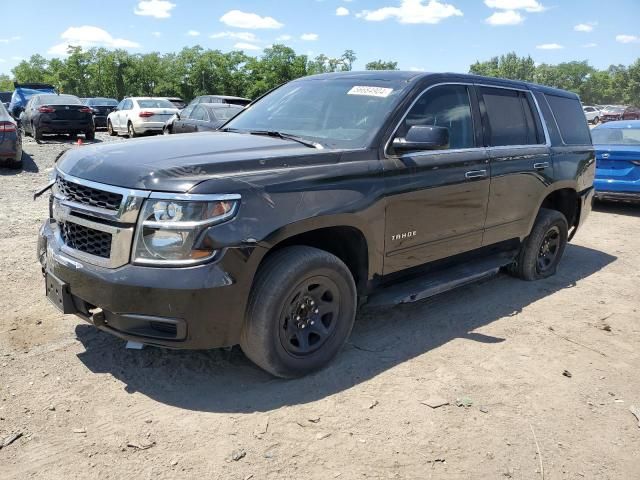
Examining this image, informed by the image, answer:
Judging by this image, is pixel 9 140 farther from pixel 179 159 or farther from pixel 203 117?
pixel 179 159

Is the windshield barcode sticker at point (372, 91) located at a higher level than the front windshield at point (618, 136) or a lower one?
higher

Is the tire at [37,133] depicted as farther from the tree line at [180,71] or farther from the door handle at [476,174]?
the tree line at [180,71]

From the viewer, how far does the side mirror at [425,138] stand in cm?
371

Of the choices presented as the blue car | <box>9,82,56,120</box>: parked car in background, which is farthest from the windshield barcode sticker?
<box>9,82,56,120</box>: parked car in background

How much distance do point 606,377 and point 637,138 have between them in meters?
7.33

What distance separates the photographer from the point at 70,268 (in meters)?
3.17

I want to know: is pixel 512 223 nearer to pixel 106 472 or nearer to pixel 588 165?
pixel 588 165

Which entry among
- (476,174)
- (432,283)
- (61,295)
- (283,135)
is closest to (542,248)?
(476,174)

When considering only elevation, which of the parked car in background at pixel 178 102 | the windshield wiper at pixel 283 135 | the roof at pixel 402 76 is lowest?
the windshield wiper at pixel 283 135

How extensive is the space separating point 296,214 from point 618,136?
345 inches

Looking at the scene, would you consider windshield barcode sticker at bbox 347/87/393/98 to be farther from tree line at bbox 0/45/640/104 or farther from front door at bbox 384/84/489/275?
tree line at bbox 0/45/640/104

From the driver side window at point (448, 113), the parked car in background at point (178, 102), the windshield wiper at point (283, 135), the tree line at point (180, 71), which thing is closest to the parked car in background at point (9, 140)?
the windshield wiper at point (283, 135)

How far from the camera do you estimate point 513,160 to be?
16.3 ft

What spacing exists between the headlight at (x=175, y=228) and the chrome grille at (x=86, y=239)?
268mm
